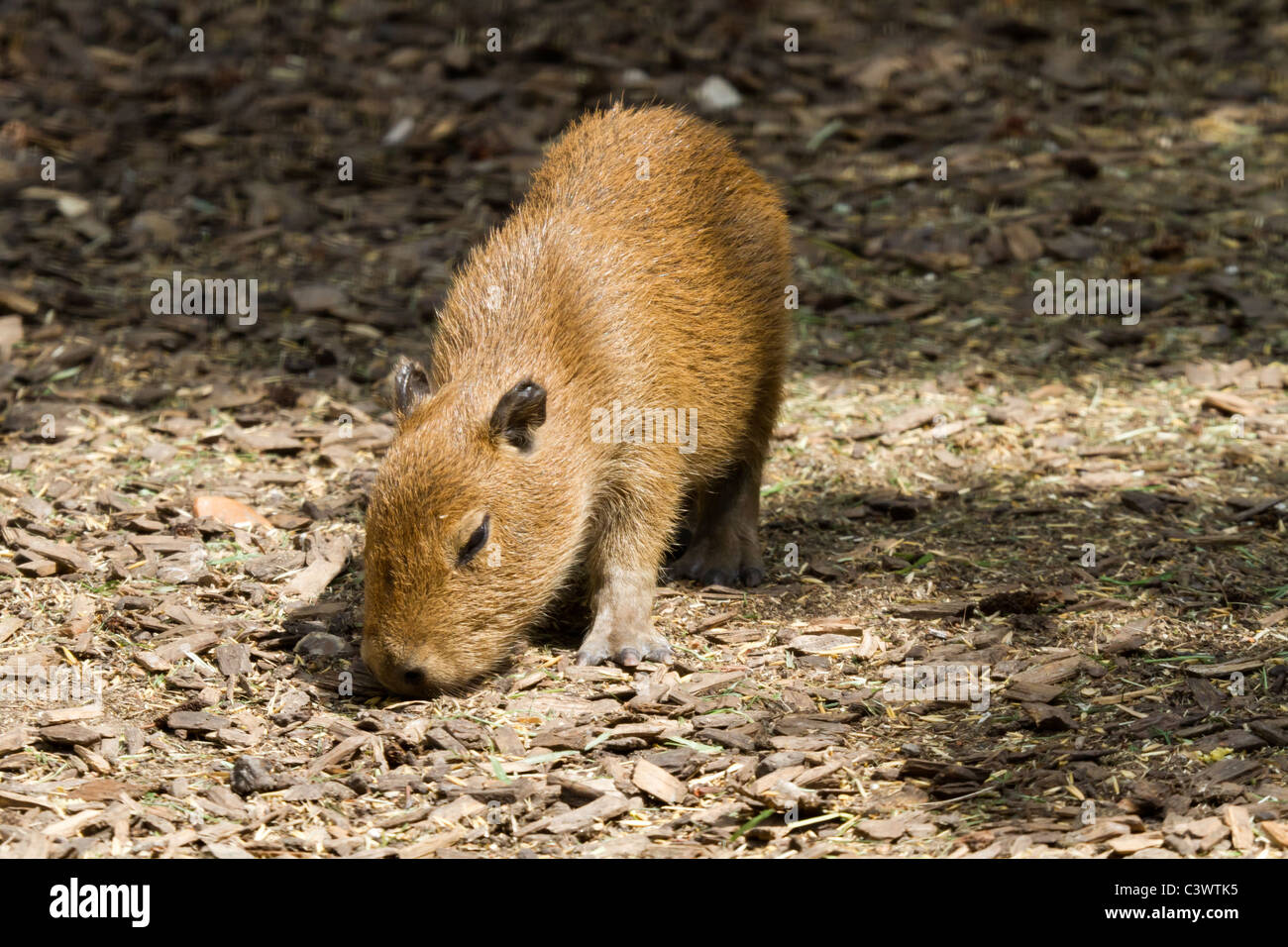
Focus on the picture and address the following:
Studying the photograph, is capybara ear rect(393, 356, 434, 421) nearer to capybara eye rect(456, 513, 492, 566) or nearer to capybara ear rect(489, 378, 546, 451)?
capybara ear rect(489, 378, 546, 451)

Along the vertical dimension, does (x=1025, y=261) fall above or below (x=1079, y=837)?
above

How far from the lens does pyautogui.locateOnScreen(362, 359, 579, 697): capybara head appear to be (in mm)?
5297

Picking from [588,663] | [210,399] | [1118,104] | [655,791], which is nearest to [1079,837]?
[655,791]

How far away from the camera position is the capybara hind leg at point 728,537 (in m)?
6.73

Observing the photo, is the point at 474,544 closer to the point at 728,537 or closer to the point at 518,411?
the point at 518,411

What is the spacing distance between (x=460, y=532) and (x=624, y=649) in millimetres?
895

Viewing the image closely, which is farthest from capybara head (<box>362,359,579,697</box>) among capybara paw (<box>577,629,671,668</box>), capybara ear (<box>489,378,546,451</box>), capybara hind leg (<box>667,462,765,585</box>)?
capybara hind leg (<box>667,462,765,585</box>)

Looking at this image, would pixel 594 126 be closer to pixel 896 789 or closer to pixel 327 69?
pixel 896 789

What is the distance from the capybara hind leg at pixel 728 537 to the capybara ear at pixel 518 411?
1475 millimetres

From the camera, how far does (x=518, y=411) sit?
5.55 meters

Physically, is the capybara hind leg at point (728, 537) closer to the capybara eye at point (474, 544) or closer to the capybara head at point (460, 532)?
the capybara head at point (460, 532)

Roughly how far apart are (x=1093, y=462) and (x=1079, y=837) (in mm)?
3412

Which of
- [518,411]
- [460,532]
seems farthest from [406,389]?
[460,532]

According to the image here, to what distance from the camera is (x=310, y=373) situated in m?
8.47
